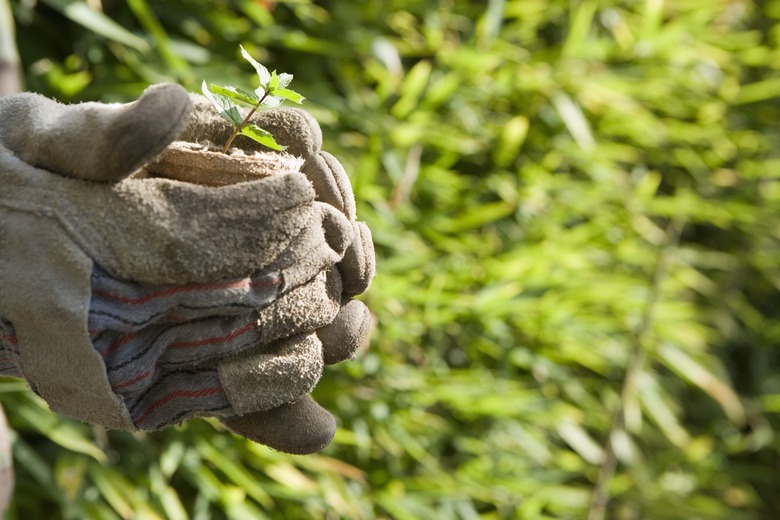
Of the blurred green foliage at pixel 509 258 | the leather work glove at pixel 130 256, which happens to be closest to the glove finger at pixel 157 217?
the leather work glove at pixel 130 256

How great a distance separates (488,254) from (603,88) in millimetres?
451

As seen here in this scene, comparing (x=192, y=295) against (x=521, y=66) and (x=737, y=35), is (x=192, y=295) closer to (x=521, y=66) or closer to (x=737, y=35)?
(x=521, y=66)

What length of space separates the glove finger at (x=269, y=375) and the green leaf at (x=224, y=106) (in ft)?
0.41

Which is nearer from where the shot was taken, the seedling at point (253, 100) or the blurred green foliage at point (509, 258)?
the seedling at point (253, 100)

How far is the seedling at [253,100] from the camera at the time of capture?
19.4 inches

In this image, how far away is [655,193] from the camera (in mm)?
2324

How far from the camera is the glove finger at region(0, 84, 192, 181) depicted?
1.43 feet

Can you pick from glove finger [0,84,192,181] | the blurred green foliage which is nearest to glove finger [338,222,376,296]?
glove finger [0,84,192,181]

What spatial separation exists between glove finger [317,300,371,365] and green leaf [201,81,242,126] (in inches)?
5.0

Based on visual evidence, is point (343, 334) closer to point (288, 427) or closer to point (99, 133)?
point (288, 427)

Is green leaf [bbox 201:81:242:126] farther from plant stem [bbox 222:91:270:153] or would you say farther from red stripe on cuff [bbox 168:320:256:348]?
red stripe on cuff [bbox 168:320:256:348]

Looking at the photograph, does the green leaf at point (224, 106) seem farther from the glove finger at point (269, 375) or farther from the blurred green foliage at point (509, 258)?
the blurred green foliage at point (509, 258)

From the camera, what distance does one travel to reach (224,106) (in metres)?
0.50

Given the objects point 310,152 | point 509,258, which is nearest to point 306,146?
point 310,152
